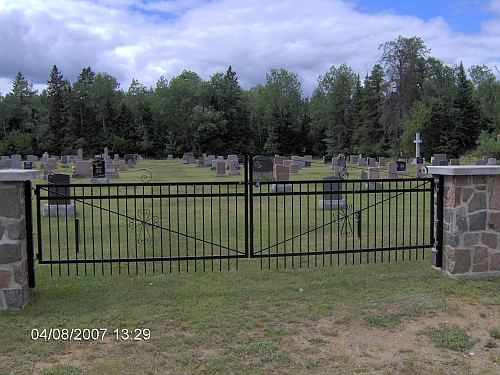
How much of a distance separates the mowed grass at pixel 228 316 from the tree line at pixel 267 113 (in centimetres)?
3735

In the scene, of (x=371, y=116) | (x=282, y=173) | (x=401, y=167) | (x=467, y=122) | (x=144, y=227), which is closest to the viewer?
(x=144, y=227)

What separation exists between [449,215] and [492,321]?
5.34ft

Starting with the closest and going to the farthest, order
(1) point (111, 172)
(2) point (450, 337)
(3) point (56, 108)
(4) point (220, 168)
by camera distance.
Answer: (2) point (450, 337) → (1) point (111, 172) → (4) point (220, 168) → (3) point (56, 108)

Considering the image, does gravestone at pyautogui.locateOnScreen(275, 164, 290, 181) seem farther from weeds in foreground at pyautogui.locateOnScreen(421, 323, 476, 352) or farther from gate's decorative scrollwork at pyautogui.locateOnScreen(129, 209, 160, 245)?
weeds in foreground at pyautogui.locateOnScreen(421, 323, 476, 352)

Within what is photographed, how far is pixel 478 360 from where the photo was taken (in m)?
3.63

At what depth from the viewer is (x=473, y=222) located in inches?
223

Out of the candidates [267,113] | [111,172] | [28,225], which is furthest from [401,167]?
[267,113]

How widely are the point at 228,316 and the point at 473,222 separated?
3321 millimetres

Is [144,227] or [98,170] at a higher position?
[98,170]

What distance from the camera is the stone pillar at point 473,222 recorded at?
18.5ft

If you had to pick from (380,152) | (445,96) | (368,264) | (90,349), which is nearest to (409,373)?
(90,349)

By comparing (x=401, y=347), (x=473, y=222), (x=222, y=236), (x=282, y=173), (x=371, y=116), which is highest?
(x=371, y=116)

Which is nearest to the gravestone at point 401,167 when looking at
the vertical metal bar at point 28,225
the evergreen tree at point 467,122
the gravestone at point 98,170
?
the gravestone at point 98,170

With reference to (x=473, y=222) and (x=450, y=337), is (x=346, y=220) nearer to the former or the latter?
(x=473, y=222)
